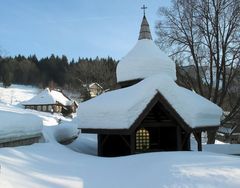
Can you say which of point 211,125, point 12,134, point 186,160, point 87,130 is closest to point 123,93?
point 87,130

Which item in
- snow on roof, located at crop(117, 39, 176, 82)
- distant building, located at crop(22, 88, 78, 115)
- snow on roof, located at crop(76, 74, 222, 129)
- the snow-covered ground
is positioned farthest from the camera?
distant building, located at crop(22, 88, 78, 115)

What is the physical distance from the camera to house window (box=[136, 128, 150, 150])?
20000 millimetres

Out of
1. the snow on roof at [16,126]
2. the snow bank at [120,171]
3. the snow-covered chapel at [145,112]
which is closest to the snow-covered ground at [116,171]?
the snow bank at [120,171]

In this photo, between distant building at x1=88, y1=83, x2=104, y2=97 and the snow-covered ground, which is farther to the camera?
distant building at x1=88, y1=83, x2=104, y2=97

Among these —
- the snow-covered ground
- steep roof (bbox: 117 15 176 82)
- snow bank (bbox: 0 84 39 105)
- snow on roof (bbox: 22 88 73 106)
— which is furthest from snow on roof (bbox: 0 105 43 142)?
snow bank (bbox: 0 84 39 105)

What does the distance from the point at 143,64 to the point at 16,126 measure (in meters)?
8.95

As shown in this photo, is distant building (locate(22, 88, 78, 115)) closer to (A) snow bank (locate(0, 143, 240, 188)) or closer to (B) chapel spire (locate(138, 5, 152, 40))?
(B) chapel spire (locate(138, 5, 152, 40))

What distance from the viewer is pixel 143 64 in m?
21.5

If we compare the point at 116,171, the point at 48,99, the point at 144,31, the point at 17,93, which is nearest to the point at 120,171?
the point at 116,171

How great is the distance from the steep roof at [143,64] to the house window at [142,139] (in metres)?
3.12

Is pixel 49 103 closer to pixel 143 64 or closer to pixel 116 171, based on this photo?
pixel 143 64

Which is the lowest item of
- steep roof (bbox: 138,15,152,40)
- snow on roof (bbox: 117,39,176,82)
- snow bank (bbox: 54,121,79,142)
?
snow bank (bbox: 54,121,79,142)

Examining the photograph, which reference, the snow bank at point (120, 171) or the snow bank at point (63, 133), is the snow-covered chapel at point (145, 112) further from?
the snow bank at point (63, 133)

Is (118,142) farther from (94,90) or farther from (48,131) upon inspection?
(94,90)
